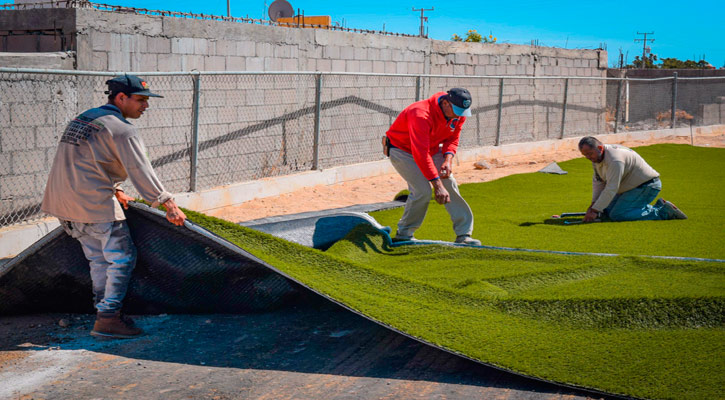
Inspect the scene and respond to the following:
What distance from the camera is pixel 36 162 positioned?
750cm

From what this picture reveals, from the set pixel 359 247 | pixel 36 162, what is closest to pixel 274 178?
pixel 36 162

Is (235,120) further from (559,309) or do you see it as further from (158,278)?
(559,309)

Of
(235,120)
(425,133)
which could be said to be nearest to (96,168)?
(425,133)

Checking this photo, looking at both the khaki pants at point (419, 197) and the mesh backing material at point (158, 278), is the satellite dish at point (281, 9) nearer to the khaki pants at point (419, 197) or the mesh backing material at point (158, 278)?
the khaki pants at point (419, 197)

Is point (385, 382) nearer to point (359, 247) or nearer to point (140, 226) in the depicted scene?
point (140, 226)

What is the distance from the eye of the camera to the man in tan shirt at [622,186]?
7430 mm

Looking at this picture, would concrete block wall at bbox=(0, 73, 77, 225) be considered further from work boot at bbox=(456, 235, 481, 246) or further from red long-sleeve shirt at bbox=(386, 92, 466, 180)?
work boot at bbox=(456, 235, 481, 246)

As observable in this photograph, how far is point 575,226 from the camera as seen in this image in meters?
7.86

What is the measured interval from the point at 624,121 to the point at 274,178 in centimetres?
1460

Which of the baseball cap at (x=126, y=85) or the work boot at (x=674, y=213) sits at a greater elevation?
the baseball cap at (x=126, y=85)

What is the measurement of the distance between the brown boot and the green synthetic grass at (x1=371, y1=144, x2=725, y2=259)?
3.62 metres

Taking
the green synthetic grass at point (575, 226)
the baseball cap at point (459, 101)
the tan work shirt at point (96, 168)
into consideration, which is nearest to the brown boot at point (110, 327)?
the tan work shirt at point (96, 168)

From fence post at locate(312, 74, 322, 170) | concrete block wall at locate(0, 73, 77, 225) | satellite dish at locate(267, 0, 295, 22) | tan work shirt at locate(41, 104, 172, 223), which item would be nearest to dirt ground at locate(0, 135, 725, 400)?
tan work shirt at locate(41, 104, 172, 223)

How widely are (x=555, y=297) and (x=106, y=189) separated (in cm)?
299
